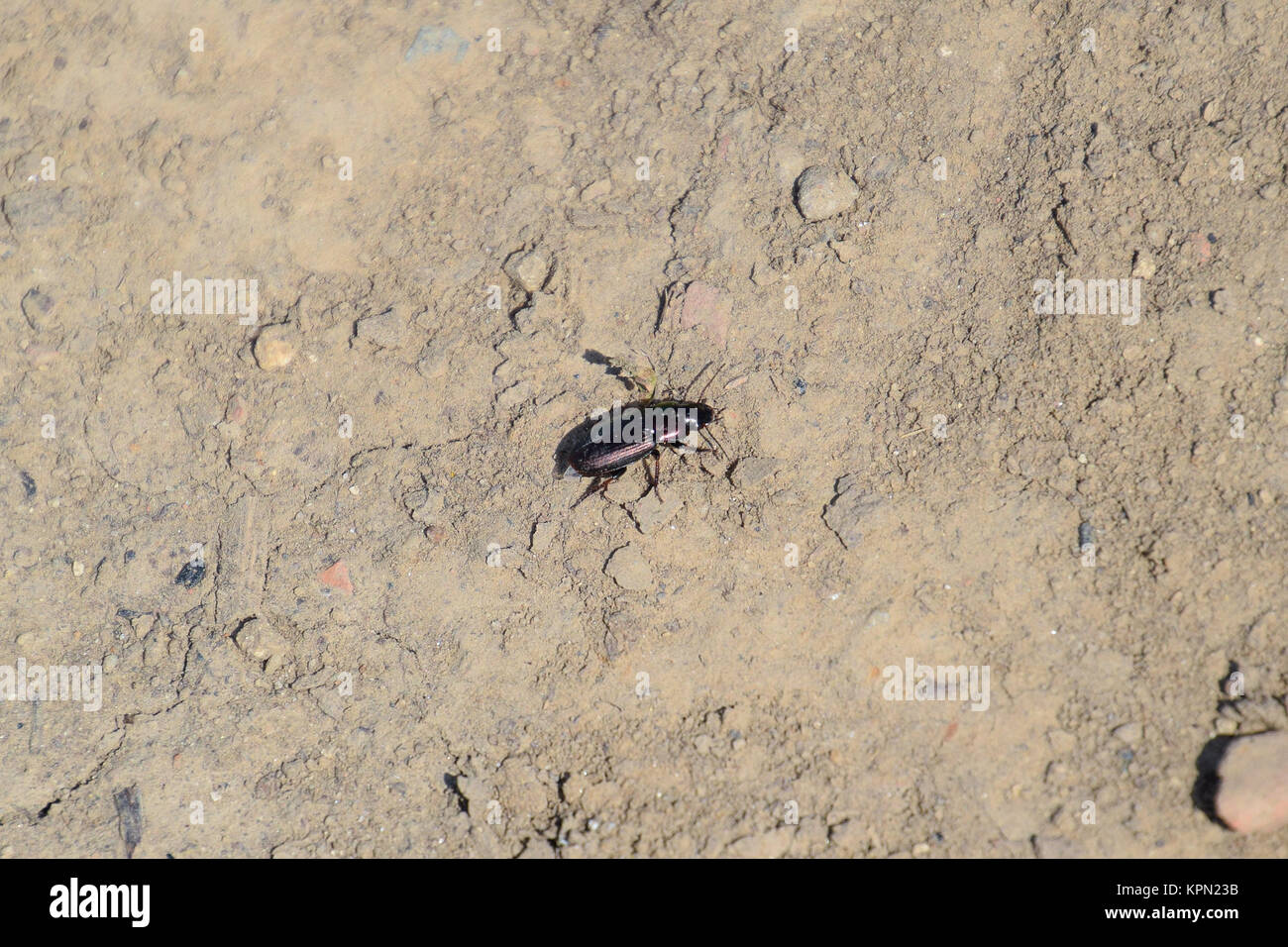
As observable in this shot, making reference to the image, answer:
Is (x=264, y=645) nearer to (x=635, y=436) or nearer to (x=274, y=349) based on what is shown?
(x=274, y=349)

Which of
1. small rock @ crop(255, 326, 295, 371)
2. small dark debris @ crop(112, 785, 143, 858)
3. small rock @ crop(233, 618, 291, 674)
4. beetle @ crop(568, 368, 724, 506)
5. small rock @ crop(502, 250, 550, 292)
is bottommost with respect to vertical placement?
small dark debris @ crop(112, 785, 143, 858)

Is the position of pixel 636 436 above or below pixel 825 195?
below

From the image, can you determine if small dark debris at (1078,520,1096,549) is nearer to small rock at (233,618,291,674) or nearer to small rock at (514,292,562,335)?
small rock at (514,292,562,335)

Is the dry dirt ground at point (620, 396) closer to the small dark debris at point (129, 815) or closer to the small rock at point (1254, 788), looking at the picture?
the small dark debris at point (129, 815)

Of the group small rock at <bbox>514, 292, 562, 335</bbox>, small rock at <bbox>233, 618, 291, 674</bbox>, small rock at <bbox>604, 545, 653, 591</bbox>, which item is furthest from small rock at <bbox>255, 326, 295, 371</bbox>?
small rock at <bbox>604, 545, 653, 591</bbox>

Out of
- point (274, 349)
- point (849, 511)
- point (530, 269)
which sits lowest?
point (849, 511)

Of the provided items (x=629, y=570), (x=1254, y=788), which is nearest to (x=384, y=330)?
(x=629, y=570)
